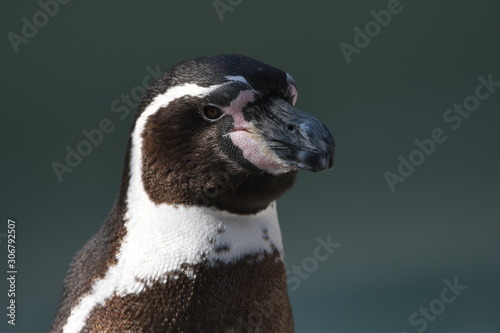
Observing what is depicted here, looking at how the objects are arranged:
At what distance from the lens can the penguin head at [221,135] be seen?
126 cm

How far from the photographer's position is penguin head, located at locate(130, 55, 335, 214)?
1258mm

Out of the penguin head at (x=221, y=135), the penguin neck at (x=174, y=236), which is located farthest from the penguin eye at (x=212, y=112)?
the penguin neck at (x=174, y=236)

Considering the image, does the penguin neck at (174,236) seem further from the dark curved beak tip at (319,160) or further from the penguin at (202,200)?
the dark curved beak tip at (319,160)

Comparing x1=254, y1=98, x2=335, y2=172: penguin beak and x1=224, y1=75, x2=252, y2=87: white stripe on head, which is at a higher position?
x1=224, y1=75, x2=252, y2=87: white stripe on head

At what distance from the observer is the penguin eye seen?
4.21 feet

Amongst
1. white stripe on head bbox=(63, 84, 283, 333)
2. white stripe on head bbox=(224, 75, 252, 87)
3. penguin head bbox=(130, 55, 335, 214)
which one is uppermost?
white stripe on head bbox=(224, 75, 252, 87)

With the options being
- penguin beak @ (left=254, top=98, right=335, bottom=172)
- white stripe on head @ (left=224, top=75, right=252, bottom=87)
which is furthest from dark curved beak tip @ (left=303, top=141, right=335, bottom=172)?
white stripe on head @ (left=224, top=75, right=252, bottom=87)

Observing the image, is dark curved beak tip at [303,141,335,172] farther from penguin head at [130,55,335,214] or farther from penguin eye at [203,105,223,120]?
penguin eye at [203,105,223,120]

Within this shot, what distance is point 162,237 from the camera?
1.31m

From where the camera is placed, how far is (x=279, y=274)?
4.57 ft

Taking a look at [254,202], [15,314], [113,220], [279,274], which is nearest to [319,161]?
[254,202]

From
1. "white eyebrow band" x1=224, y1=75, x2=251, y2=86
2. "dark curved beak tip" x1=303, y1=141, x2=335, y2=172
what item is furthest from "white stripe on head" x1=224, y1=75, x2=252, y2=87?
"dark curved beak tip" x1=303, y1=141, x2=335, y2=172

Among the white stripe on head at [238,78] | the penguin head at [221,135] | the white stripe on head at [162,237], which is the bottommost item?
the white stripe on head at [162,237]

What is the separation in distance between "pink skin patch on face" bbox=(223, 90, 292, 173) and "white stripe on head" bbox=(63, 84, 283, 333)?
5cm
